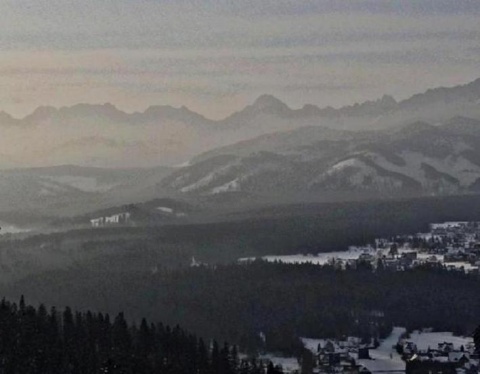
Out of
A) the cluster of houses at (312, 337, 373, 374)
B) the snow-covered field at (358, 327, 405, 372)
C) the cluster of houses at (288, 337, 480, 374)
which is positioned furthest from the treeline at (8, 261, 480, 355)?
the cluster of houses at (288, 337, 480, 374)

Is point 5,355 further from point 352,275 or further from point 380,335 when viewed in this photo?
point 352,275

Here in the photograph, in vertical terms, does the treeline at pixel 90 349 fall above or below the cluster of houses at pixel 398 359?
above

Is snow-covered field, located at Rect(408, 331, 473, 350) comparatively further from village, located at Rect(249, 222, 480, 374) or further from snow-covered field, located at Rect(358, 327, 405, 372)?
snow-covered field, located at Rect(358, 327, 405, 372)

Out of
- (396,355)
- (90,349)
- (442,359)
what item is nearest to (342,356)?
(396,355)

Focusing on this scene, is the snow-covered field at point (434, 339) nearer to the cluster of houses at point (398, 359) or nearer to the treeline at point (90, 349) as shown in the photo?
the cluster of houses at point (398, 359)

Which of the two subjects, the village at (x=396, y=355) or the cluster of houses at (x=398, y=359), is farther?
the village at (x=396, y=355)

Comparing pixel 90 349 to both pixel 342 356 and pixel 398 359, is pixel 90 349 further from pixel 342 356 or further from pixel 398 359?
pixel 398 359

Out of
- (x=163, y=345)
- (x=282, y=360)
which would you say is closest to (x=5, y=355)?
(x=163, y=345)

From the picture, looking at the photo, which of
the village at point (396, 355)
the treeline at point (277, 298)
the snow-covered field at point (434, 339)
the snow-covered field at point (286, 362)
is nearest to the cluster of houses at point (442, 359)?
the village at point (396, 355)
